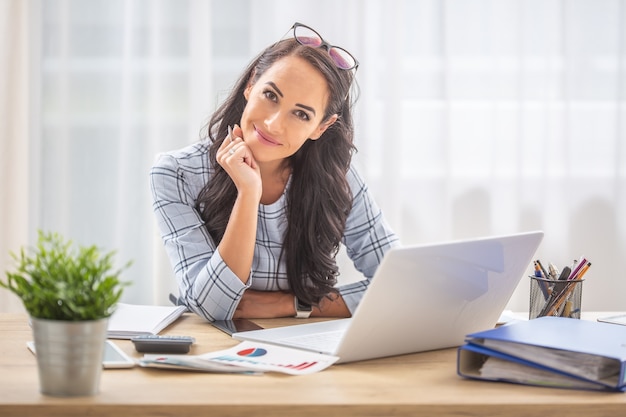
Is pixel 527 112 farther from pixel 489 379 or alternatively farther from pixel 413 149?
pixel 489 379

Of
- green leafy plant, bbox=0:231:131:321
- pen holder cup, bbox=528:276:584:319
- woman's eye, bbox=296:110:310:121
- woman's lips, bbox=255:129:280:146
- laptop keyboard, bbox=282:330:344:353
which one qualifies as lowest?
laptop keyboard, bbox=282:330:344:353

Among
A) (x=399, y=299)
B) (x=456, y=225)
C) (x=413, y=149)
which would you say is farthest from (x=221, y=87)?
(x=399, y=299)

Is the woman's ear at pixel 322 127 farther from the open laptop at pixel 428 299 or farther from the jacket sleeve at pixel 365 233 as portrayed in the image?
the open laptop at pixel 428 299

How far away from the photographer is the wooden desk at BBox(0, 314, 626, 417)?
94cm

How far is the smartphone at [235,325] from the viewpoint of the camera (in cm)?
144

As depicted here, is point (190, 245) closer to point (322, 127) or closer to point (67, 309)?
point (322, 127)

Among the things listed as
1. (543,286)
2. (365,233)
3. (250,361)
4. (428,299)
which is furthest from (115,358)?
(365,233)

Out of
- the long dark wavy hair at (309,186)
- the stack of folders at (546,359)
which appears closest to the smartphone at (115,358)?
the stack of folders at (546,359)

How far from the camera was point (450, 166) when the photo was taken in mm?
3184

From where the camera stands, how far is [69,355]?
0.94m

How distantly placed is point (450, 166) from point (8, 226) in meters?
1.72

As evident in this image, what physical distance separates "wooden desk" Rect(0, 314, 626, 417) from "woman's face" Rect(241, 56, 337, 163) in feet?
2.56

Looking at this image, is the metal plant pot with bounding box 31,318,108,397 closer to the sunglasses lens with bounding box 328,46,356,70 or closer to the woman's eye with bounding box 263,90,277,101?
the woman's eye with bounding box 263,90,277,101

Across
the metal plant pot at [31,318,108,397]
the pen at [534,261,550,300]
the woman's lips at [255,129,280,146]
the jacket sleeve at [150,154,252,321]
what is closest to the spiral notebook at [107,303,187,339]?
the jacket sleeve at [150,154,252,321]
